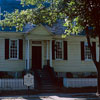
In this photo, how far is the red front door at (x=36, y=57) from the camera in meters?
23.9

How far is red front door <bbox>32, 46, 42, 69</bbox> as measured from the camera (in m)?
23.9

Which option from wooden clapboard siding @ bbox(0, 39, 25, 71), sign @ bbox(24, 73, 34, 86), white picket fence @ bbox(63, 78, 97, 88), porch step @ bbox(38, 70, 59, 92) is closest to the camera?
sign @ bbox(24, 73, 34, 86)

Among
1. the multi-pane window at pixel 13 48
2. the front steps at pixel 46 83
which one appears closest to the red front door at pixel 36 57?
the front steps at pixel 46 83

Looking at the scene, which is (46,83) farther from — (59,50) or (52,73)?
(59,50)

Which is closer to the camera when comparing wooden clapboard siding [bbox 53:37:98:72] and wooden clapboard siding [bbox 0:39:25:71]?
wooden clapboard siding [bbox 0:39:25:71]

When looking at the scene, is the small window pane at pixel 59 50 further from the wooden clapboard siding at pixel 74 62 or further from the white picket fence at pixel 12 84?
the white picket fence at pixel 12 84

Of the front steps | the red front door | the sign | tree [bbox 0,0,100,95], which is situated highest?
tree [bbox 0,0,100,95]

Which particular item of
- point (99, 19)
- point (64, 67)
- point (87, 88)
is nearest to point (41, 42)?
point (64, 67)

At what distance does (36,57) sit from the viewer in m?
24.0

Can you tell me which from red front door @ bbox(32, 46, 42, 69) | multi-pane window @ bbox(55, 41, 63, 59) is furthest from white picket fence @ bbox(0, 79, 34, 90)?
multi-pane window @ bbox(55, 41, 63, 59)

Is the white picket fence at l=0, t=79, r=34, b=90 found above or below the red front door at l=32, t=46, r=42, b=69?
below

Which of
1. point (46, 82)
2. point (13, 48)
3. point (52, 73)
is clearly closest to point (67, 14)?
point (52, 73)

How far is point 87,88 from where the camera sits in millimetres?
20328

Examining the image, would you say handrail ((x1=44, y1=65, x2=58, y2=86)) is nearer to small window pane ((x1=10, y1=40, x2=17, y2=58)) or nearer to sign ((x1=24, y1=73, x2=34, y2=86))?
small window pane ((x1=10, y1=40, x2=17, y2=58))
